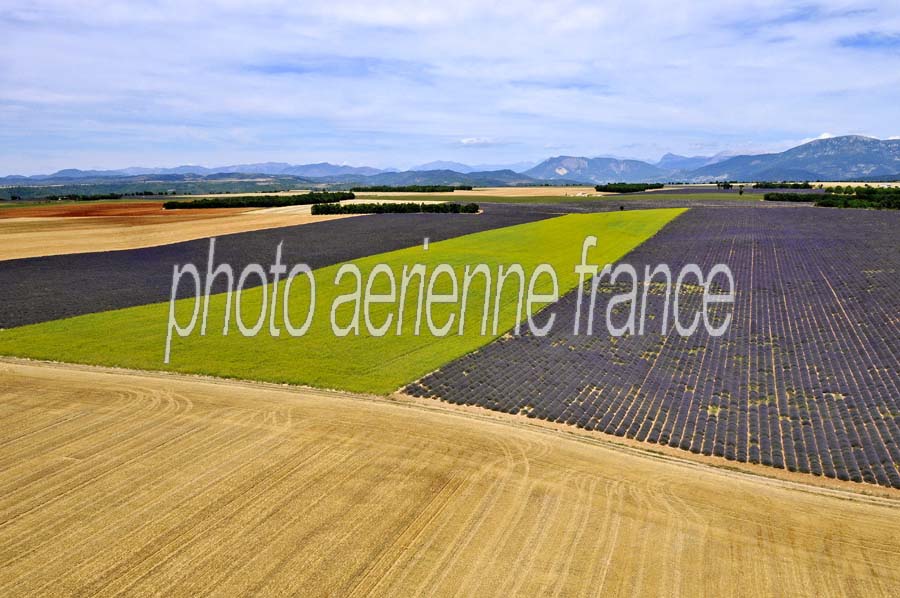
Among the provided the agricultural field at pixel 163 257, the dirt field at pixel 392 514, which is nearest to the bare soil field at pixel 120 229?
the agricultural field at pixel 163 257

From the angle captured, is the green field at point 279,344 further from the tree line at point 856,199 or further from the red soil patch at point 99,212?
the tree line at point 856,199

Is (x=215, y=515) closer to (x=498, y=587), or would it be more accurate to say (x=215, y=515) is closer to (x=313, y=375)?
(x=498, y=587)

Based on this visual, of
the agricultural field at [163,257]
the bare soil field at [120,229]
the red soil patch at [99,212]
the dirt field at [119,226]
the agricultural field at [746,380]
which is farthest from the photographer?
the red soil patch at [99,212]

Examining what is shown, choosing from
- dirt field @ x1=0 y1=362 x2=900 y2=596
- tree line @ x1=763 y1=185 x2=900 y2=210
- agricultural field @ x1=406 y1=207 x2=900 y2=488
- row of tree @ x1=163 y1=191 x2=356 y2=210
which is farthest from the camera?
row of tree @ x1=163 y1=191 x2=356 y2=210

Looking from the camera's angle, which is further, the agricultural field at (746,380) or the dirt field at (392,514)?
the agricultural field at (746,380)

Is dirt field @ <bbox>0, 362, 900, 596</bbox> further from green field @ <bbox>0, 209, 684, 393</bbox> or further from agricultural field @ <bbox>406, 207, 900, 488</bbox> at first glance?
green field @ <bbox>0, 209, 684, 393</bbox>

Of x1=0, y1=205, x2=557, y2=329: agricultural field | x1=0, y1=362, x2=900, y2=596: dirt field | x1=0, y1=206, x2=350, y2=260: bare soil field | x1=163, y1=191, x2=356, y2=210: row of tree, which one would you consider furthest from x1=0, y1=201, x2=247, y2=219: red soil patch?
x1=0, y1=362, x2=900, y2=596: dirt field

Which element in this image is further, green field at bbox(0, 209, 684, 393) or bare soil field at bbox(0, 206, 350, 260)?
bare soil field at bbox(0, 206, 350, 260)
